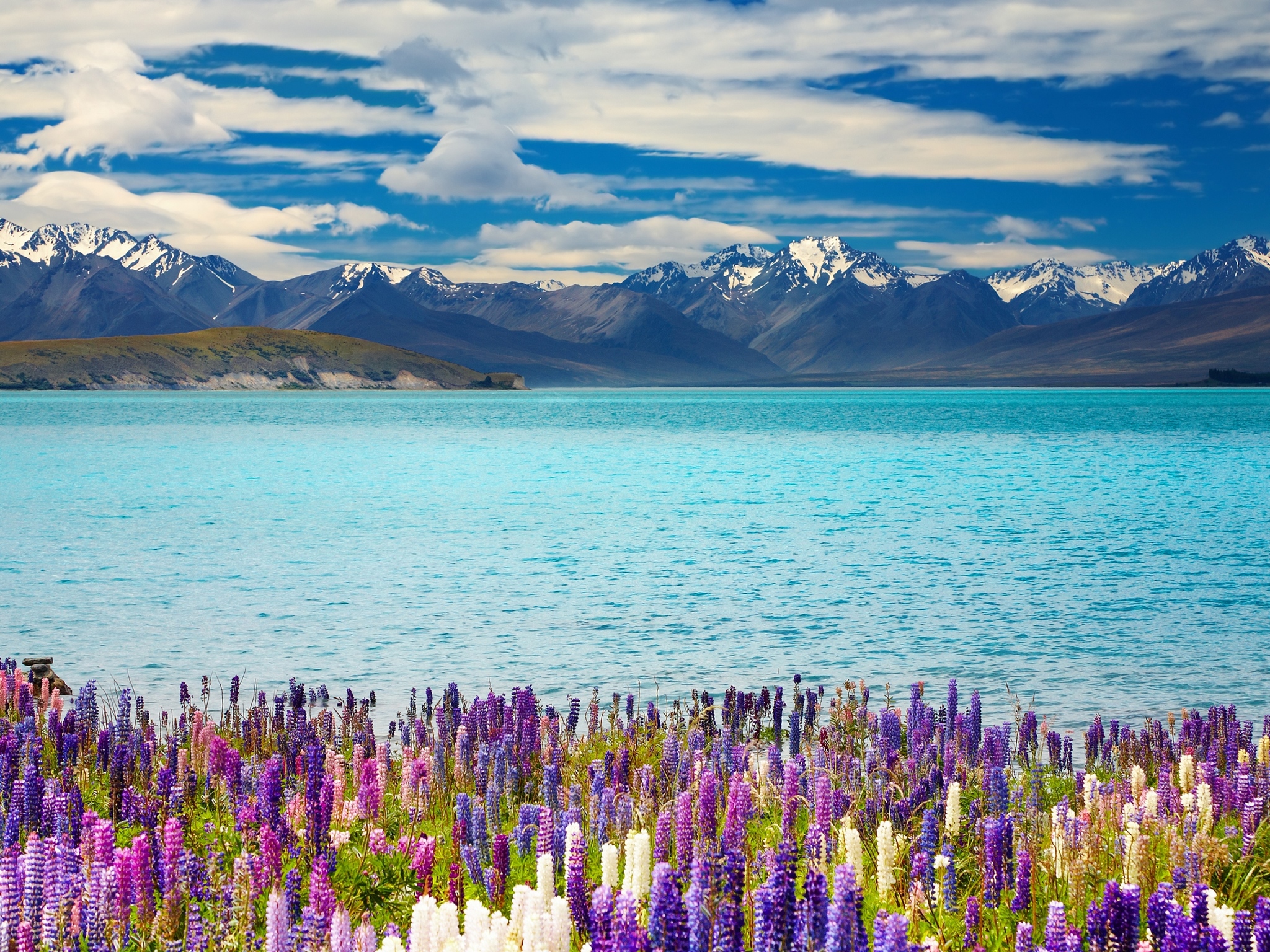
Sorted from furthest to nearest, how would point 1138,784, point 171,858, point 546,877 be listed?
point 1138,784 < point 171,858 < point 546,877

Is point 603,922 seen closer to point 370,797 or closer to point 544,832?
point 544,832

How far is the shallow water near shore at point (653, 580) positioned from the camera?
20.3 m

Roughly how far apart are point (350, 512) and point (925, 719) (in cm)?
3930

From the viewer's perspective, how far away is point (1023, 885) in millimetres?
6699

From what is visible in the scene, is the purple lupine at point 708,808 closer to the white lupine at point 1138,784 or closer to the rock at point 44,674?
the white lupine at point 1138,784

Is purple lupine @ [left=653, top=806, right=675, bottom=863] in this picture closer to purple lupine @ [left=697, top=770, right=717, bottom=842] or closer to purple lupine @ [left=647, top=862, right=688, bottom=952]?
purple lupine @ [left=697, top=770, right=717, bottom=842]

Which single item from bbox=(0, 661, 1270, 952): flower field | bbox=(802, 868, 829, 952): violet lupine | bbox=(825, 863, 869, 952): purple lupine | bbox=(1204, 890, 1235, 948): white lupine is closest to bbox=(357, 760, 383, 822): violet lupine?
bbox=(0, 661, 1270, 952): flower field

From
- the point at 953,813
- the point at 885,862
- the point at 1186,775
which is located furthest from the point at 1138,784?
the point at 885,862

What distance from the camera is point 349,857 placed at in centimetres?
873

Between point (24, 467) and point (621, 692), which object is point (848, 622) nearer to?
point (621, 692)

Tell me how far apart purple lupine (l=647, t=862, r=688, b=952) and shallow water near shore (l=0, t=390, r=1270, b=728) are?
526 inches

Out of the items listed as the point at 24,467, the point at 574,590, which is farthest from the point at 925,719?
the point at 24,467

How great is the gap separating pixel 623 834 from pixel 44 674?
1238cm

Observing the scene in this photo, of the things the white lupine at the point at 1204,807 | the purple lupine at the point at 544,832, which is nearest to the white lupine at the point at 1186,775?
the white lupine at the point at 1204,807
